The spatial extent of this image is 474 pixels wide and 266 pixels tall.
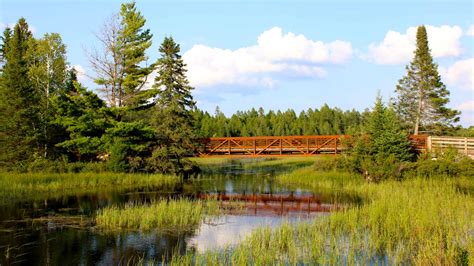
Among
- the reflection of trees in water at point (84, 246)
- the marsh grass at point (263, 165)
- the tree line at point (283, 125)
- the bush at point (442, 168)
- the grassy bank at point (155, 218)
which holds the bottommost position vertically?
the reflection of trees in water at point (84, 246)

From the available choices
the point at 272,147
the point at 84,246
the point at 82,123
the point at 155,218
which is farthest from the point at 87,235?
the point at 272,147

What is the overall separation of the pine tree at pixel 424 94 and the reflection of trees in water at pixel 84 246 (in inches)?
1592

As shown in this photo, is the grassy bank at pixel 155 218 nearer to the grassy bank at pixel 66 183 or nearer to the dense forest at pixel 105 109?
the grassy bank at pixel 66 183

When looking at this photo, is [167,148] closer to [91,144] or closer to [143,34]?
[91,144]

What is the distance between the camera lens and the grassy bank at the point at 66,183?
73.2ft

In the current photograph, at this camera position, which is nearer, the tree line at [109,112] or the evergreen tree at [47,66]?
the tree line at [109,112]

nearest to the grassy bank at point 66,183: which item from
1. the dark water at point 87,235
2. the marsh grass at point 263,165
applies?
the dark water at point 87,235

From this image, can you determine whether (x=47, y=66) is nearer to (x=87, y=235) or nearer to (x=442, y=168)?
(x=87, y=235)

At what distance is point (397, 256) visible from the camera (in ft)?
33.7

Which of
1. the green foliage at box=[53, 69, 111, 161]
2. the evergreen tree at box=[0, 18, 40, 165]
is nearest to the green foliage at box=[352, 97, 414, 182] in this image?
the green foliage at box=[53, 69, 111, 161]

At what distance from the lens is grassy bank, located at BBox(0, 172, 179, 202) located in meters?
22.3

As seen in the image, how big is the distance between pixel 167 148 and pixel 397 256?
26.4 meters

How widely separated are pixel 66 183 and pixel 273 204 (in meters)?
13.1

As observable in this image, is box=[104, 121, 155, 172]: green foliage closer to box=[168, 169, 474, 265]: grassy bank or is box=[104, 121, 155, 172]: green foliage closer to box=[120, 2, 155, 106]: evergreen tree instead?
box=[120, 2, 155, 106]: evergreen tree
